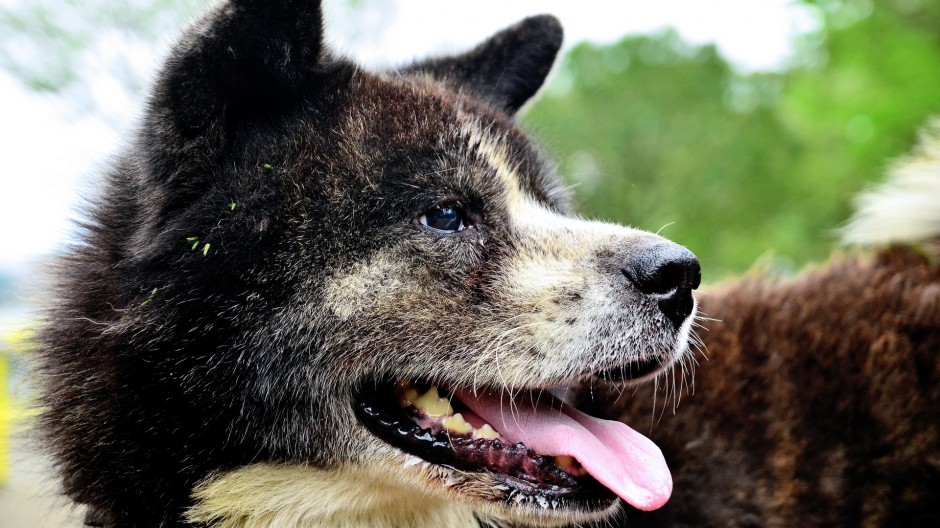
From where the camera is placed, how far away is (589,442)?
2.71m

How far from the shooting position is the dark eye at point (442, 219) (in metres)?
2.81

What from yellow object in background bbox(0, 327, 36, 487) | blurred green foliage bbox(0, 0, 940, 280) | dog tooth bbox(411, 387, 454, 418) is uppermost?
blurred green foliage bbox(0, 0, 940, 280)

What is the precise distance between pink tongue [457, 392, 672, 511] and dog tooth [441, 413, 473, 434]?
4.0 inches

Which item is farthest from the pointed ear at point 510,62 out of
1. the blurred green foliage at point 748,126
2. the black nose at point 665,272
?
the blurred green foliage at point 748,126

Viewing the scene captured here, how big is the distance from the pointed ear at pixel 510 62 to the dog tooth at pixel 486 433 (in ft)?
6.25

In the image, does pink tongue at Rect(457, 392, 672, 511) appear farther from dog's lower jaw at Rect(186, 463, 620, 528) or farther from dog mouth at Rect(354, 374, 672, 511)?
dog's lower jaw at Rect(186, 463, 620, 528)

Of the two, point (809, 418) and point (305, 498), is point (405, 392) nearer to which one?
point (305, 498)

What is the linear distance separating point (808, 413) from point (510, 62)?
7.42 ft

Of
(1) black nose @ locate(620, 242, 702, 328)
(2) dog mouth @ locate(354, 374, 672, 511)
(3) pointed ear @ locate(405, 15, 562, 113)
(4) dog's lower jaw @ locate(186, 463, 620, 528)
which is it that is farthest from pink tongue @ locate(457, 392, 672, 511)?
(3) pointed ear @ locate(405, 15, 562, 113)

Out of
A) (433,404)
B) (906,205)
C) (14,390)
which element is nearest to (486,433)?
(433,404)

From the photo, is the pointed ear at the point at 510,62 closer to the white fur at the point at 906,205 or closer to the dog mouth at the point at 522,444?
the dog mouth at the point at 522,444

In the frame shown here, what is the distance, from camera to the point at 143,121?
9.03ft

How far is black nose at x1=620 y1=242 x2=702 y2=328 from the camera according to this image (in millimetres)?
2621

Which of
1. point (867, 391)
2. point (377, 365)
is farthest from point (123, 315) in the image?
point (867, 391)
